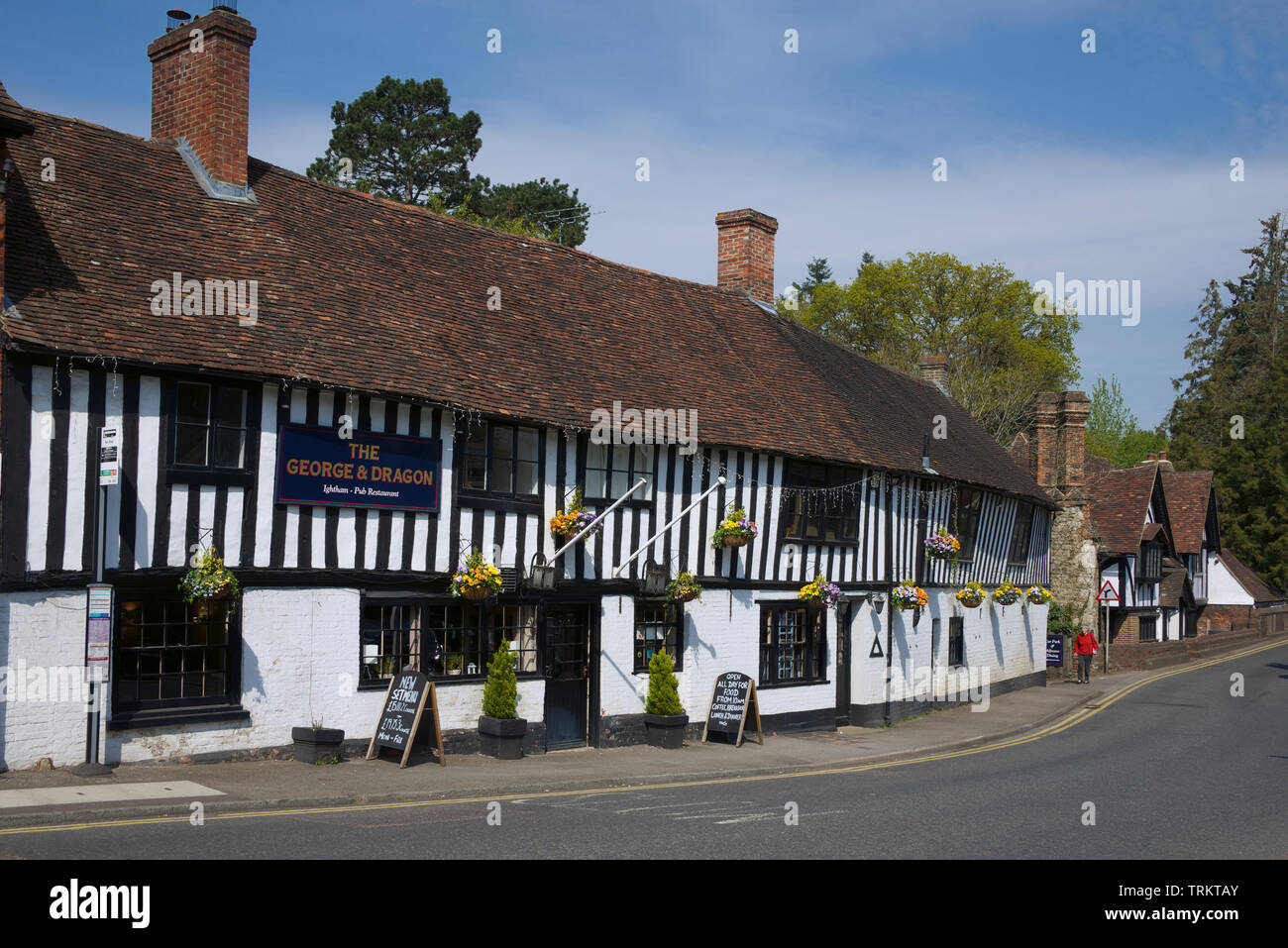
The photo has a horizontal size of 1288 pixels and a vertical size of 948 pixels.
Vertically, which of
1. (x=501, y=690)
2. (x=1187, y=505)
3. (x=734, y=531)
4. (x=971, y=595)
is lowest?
(x=501, y=690)

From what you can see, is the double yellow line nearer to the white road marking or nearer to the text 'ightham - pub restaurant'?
the white road marking

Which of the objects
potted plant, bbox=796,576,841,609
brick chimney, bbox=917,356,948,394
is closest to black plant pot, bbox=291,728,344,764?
potted plant, bbox=796,576,841,609

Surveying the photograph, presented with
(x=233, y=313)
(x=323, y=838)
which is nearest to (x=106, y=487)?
(x=233, y=313)

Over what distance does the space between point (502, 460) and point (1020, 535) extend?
72.1 feet

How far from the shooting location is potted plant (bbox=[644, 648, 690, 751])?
723 inches

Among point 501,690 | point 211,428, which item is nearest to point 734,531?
point 501,690

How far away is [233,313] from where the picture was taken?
46.9 feet

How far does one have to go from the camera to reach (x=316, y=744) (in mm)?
14070

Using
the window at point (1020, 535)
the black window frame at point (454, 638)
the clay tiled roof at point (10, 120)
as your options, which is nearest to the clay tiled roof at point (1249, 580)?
the window at point (1020, 535)

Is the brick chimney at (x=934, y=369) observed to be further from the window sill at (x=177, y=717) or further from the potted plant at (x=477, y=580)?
the window sill at (x=177, y=717)

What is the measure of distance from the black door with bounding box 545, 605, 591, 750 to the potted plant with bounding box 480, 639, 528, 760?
122 cm

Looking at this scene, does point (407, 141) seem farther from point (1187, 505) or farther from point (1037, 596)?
point (1187, 505)

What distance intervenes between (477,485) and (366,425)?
200 centimetres
